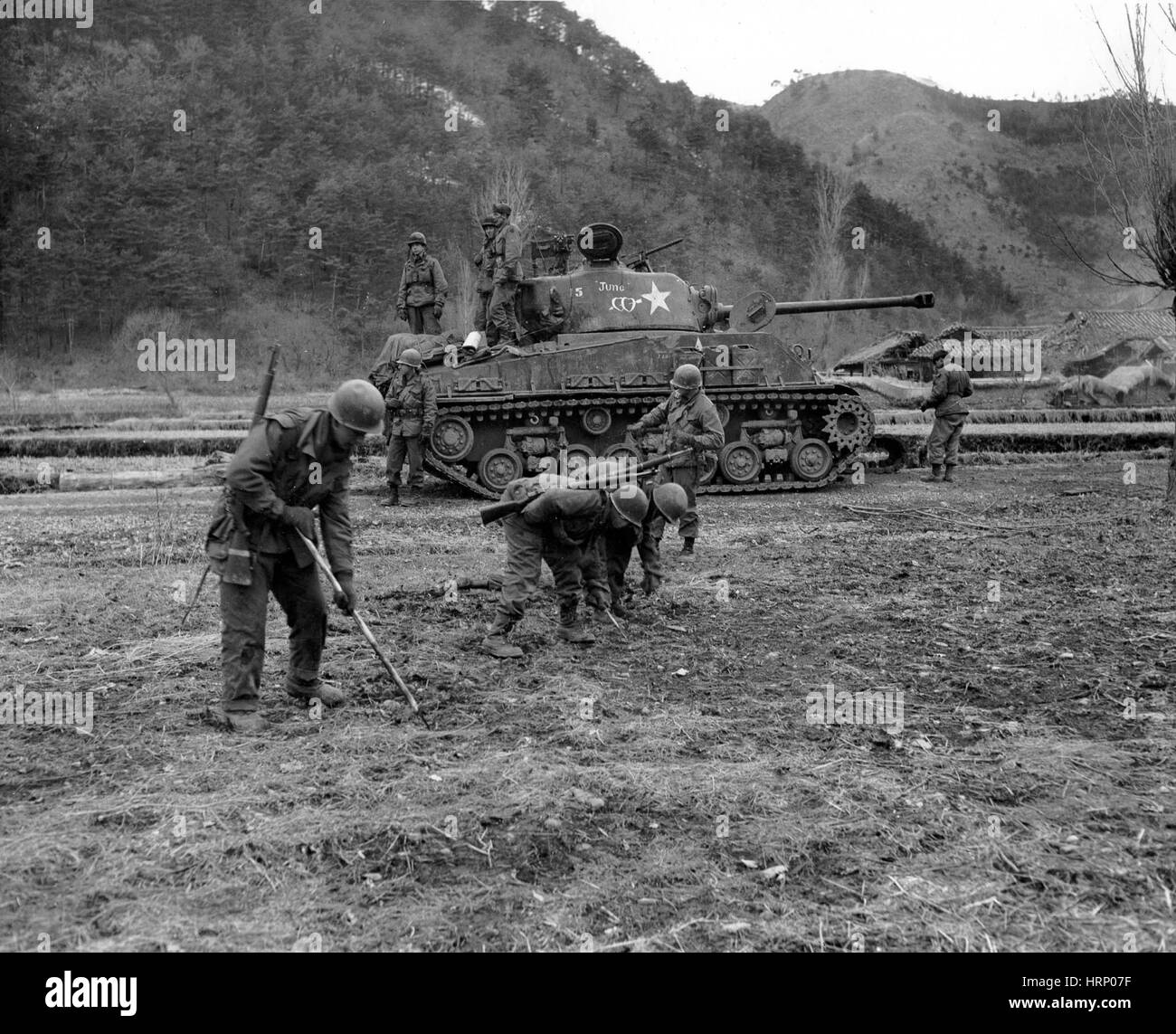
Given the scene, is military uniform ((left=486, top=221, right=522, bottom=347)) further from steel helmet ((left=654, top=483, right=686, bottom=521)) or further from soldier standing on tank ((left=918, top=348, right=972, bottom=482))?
steel helmet ((left=654, top=483, right=686, bottom=521))

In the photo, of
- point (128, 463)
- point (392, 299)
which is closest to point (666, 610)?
point (128, 463)

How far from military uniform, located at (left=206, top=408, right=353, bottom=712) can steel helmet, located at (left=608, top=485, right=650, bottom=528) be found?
1.94 metres

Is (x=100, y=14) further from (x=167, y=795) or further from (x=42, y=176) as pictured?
(x=167, y=795)

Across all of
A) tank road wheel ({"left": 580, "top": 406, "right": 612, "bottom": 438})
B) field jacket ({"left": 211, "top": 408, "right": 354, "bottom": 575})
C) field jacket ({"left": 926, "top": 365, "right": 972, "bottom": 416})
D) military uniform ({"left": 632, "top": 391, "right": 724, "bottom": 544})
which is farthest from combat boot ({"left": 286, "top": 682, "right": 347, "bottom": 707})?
field jacket ({"left": 926, "top": 365, "right": 972, "bottom": 416})

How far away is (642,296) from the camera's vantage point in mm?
16750

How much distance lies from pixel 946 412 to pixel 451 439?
6901 millimetres

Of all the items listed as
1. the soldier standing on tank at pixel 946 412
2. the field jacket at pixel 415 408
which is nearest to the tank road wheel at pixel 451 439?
the field jacket at pixel 415 408

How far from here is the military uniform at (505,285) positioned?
16469mm

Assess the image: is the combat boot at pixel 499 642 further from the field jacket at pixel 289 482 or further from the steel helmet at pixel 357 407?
the steel helmet at pixel 357 407

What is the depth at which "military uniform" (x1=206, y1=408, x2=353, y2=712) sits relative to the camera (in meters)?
6.09

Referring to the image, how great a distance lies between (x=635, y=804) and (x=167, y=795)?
1975 millimetres

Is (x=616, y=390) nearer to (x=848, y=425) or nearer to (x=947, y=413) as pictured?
(x=848, y=425)

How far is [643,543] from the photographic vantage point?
29.6 ft

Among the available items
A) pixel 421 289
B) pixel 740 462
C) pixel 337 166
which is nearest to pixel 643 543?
pixel 740 462
